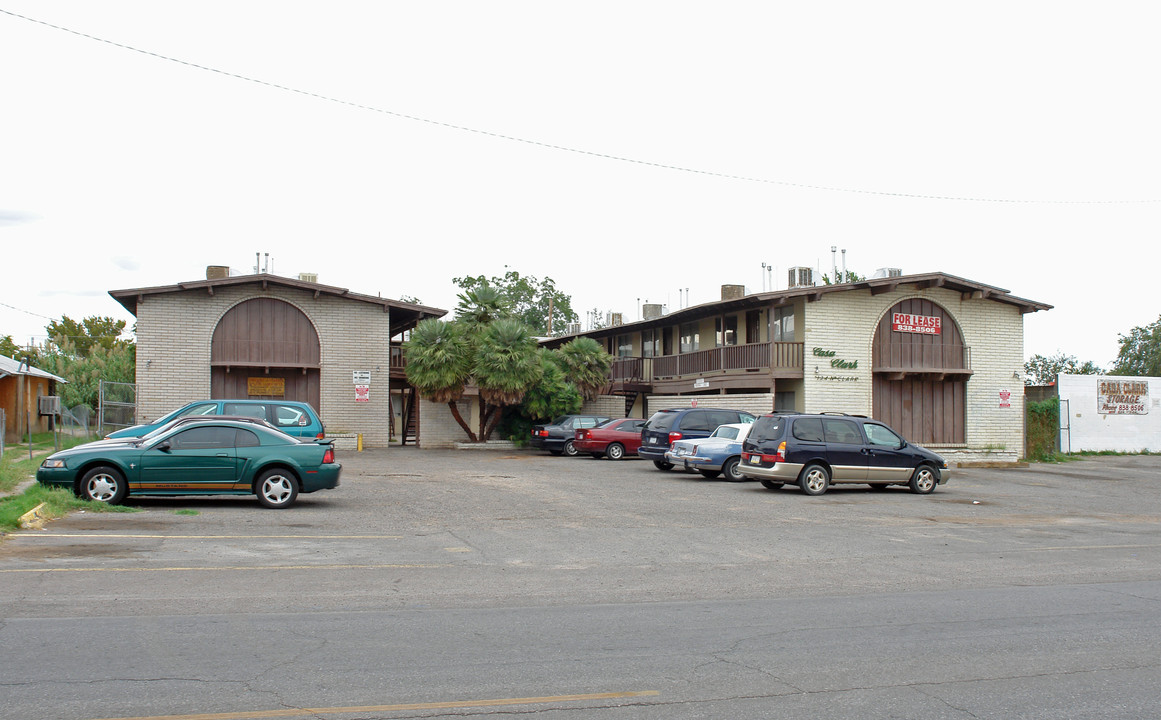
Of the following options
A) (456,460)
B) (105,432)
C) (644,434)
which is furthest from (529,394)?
(105,432)

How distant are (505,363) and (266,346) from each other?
834cm

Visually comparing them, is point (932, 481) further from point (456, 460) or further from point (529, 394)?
point (529, 394)

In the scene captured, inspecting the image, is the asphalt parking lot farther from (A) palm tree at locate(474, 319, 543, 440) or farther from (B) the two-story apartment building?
(A) palm tree at locate(474, 319, 543, 440)

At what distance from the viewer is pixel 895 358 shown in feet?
110

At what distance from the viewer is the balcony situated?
32312 mm

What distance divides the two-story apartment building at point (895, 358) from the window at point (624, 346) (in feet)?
36.4

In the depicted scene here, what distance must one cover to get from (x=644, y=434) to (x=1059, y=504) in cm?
1036

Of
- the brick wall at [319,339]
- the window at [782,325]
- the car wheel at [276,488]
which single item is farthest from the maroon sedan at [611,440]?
the car wheel at [276,488]

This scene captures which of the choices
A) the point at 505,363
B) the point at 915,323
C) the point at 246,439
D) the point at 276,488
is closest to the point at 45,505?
the point at 246,439

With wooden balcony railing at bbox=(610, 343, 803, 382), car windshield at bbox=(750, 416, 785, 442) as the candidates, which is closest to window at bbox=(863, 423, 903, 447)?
car windshield at bbox=(750, 416, 785, 442)

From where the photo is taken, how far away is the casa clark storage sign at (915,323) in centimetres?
3362

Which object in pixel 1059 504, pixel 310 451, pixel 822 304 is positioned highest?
pixel 822 304

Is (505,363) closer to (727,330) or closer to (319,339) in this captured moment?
(319,339)

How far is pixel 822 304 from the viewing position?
32594mm
